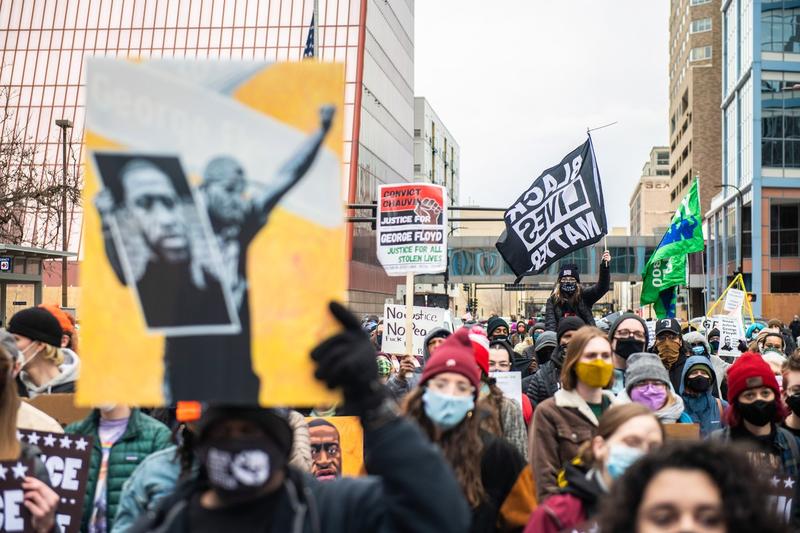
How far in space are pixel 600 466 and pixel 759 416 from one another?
1777 millimetres

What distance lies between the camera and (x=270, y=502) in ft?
7.79

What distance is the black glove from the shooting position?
2.22 m

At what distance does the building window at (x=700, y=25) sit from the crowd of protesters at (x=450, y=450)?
87.1 metres

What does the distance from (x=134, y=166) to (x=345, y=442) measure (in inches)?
183

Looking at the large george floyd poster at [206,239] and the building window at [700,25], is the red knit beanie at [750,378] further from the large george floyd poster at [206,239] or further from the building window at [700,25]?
the building window at [700,25]

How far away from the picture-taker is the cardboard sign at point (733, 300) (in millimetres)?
16503

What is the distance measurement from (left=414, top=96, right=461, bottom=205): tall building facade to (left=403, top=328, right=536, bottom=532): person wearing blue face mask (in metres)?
81.5

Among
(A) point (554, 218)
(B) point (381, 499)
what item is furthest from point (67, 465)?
(A) point (554, 218)

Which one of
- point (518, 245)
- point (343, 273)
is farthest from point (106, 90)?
point (518, 245)

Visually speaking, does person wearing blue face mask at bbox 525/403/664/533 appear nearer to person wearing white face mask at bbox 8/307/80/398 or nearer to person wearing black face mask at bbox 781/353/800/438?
person wearing black face mask at bbox 781/353/800/438

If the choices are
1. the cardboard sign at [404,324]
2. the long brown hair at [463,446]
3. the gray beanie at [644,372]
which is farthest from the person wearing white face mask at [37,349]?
the cardboard sign at [404,324]

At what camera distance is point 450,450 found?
3.94 metres

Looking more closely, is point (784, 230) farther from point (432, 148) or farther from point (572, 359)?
point (432, 148)

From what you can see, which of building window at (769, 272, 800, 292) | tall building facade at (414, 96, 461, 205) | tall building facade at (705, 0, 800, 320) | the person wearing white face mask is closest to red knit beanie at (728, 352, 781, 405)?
the person wearing white face mask
